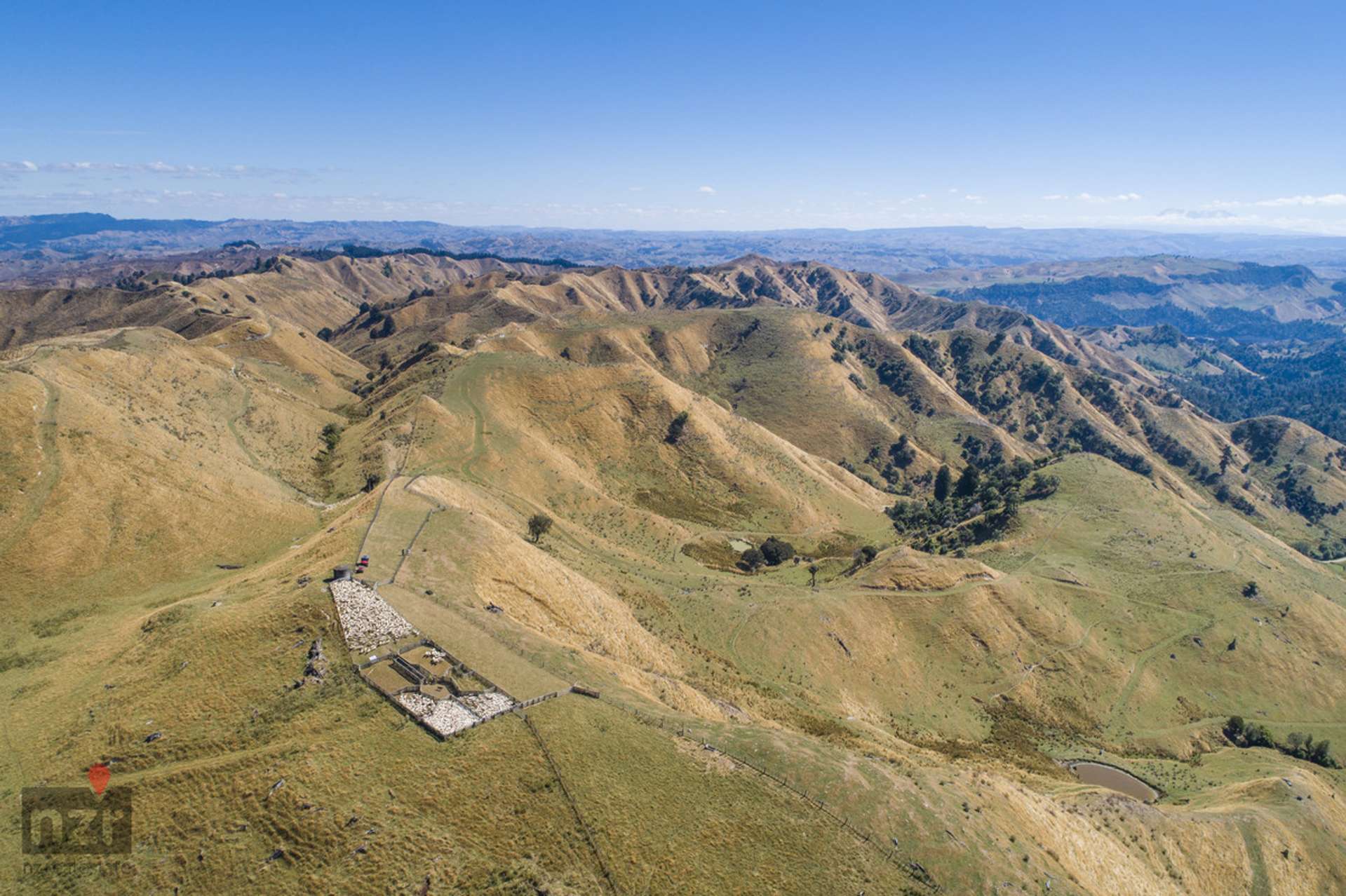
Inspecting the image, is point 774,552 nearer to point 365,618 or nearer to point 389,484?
point 389,484

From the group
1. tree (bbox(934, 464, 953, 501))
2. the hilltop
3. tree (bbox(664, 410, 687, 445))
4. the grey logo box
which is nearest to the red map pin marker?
the grey logo box

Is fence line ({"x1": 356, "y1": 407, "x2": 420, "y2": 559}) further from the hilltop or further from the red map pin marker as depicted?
the red map pin marker

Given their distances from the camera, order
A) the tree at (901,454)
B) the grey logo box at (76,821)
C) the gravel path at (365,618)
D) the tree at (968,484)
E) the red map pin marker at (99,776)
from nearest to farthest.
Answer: the grey logo box at (76,821), the red map pin marker at (99,776), the gravel path at (365,618), the tree at (968,484), the tree at (901,454)

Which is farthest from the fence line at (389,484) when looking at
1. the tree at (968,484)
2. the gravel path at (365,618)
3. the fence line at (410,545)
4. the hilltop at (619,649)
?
the tree at (968,484)

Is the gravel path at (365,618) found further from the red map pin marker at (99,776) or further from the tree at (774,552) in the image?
the tree at (774,552)

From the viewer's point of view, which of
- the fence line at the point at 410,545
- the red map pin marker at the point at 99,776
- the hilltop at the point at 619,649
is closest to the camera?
the hilltop at the point at 619,649
